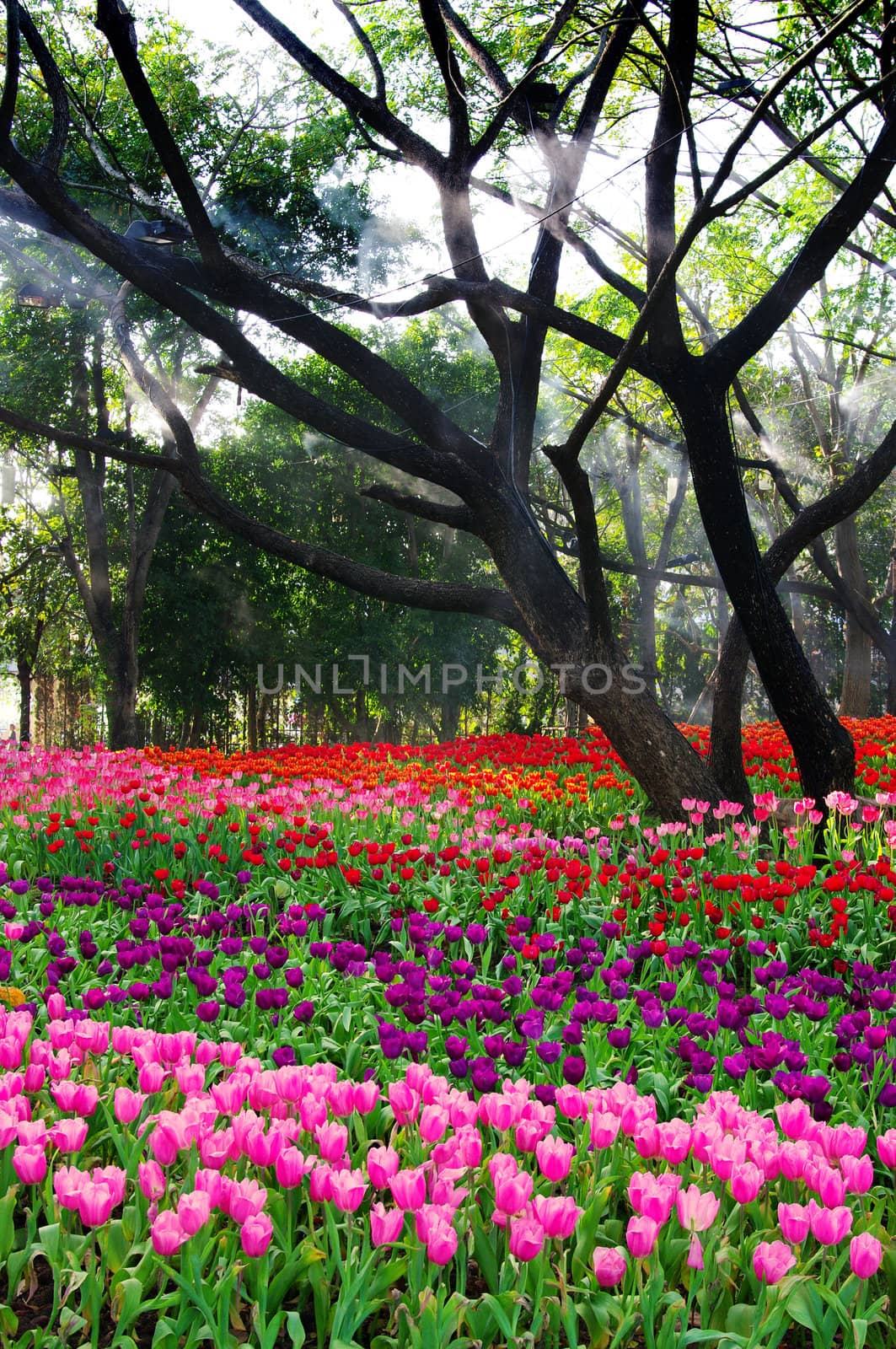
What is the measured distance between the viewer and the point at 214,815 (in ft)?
19.6

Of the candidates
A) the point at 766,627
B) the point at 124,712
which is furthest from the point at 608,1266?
the point at 124,712

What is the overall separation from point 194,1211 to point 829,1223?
3.23 feet

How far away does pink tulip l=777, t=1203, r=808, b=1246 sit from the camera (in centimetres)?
165

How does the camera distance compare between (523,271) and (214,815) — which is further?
(523,271)

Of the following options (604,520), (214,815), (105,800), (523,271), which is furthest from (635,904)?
(604,520)

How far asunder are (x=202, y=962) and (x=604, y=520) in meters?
23.8

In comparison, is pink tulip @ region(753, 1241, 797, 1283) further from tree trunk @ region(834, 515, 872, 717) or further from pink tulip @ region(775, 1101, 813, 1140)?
tree trunk @ region(834, 515, 872, 717)

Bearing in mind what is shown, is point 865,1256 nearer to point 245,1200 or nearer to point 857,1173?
point 857,1173

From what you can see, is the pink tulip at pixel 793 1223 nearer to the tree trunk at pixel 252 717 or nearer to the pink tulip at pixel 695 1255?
the pink tulip at pixel 695 1255

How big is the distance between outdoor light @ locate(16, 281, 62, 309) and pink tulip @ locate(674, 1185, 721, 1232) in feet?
41.7

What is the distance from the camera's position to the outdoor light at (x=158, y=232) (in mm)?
6785

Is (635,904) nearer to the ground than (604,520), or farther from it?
nearer to the ground

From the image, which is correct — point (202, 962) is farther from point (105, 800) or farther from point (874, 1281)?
point (105, 800)

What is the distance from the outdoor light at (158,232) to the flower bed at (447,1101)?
3819 millimetres
